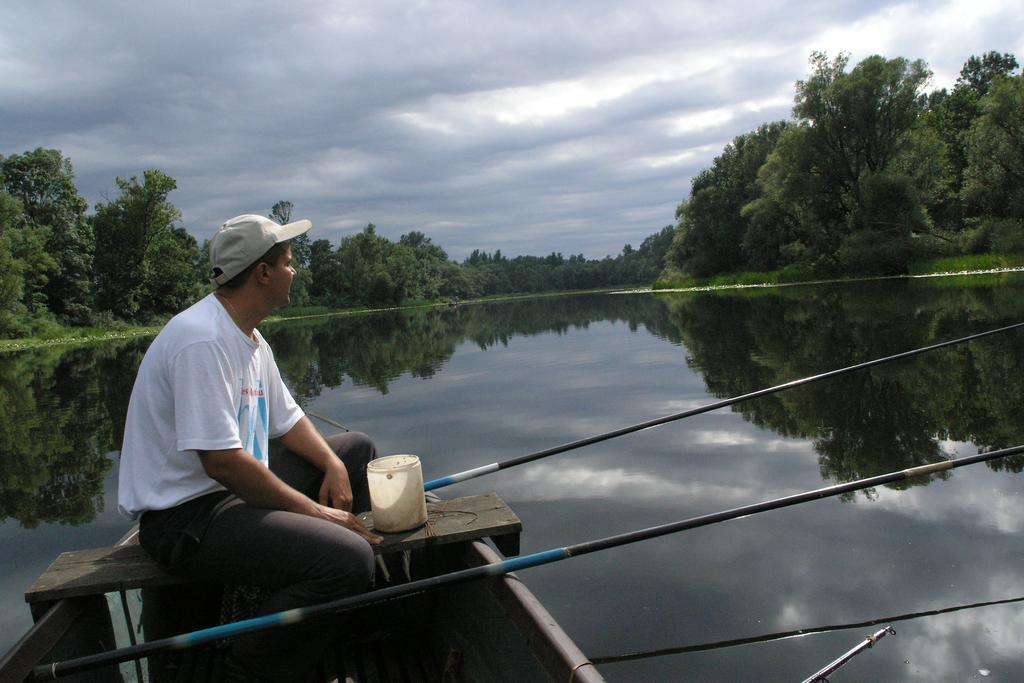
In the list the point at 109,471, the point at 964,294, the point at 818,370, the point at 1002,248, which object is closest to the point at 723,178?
the point at 1002,248

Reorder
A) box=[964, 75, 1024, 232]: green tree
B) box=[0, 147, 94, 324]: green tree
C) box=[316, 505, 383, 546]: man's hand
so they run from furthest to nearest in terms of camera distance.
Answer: box=[0, 147, 94, 324]: green tree → box=[964, 75, 1024, 232]: green tree → box=[316, 505, 383, 546]: man's hand

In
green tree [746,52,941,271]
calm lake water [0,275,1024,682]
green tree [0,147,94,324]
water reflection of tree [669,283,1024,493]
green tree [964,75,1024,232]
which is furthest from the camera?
green tree [0,147,94,324]

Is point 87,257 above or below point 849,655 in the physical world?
above

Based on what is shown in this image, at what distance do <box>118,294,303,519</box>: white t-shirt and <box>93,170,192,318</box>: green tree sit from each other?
5955cm

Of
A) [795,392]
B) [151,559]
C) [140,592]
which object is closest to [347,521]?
[151,559]

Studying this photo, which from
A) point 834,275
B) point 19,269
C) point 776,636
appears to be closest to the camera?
point 776,636

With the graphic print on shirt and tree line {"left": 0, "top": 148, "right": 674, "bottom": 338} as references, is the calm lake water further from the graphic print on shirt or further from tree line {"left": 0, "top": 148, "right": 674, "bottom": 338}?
tree line {"left": 0, "top": 148, "right": 674, "bottom": 338}

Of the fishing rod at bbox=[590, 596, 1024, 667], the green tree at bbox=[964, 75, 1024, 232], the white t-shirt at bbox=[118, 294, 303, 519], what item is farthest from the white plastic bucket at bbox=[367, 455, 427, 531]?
the green tree at bbox=[964, 75, 1024, 232]

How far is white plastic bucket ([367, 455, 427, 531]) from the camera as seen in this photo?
2.91 m

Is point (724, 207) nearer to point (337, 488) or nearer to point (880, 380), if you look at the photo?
point (880, 380)

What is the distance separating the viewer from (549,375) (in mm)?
13258

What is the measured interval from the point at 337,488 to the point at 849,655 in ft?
7.22

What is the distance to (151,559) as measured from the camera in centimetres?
277

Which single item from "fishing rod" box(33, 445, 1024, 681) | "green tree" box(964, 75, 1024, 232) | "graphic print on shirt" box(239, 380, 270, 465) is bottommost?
"fishing rod" box(33, 445, 1024, 681)
